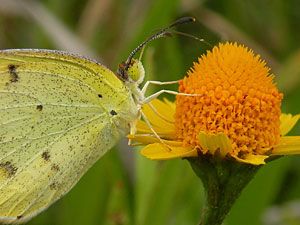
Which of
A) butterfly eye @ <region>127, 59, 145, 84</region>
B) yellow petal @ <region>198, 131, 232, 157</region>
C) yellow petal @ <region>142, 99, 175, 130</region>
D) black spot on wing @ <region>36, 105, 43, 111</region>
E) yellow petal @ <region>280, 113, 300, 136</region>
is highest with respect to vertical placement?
black spot on wing @ <region>36, 105, 43, 111</region>

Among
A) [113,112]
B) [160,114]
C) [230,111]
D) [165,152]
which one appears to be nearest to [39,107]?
[113,112]

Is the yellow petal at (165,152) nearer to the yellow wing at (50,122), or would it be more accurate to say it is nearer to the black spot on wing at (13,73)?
the yellow wing at (50,122)

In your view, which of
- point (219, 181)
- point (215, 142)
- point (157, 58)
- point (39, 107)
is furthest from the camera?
point (157, 58)

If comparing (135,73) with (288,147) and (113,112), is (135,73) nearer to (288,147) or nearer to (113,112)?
(113,112)

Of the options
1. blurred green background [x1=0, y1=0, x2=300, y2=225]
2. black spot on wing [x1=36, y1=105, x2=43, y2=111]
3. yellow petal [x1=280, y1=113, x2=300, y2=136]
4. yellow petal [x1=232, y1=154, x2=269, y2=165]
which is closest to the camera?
yellow petal [x1=232, y1=154, x2=269, y2=165]

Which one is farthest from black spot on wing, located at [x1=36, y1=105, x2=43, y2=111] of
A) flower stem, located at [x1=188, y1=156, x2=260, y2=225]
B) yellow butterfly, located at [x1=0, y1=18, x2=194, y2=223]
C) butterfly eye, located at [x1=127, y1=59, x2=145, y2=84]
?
flower stem, located at [x1=188, y1=156, x2=260, y2=225]

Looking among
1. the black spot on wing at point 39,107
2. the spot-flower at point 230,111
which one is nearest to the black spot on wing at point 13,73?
the black spot on wing at point 39,107

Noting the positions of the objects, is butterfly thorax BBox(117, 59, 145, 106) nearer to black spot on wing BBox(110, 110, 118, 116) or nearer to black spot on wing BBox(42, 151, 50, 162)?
black spot on wing BBox(110, 110, 118, 116)
